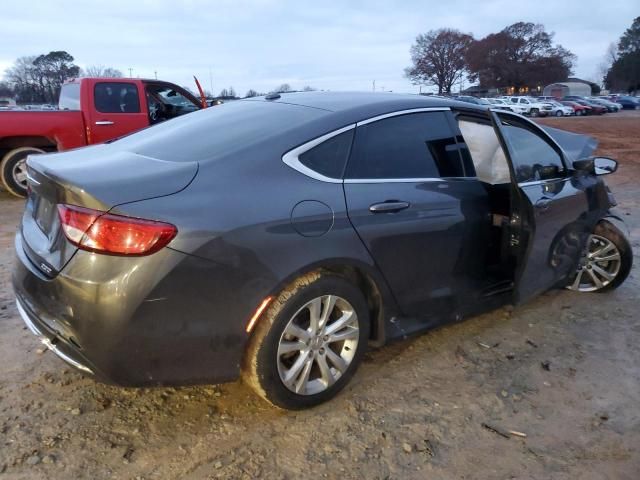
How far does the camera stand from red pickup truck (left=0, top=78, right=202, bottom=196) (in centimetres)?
795

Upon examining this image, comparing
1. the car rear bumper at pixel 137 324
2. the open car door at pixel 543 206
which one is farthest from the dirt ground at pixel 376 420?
the open car door at pixel 543 206

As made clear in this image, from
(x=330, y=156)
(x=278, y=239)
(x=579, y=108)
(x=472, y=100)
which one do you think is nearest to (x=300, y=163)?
(x=330, y=156)

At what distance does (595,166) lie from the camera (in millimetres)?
4184

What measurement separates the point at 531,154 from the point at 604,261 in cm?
129

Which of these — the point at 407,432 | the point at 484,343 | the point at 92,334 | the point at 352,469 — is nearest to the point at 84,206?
the point at 92,334

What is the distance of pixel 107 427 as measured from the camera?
2.63 meters

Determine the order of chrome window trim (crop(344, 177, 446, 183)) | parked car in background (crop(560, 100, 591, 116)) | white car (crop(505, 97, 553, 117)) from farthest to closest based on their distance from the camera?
parked car in background (crop(560, 100, 591, 116))
white car (crop(505, 97, 553, 117))
chrome window trim (crop(344, 177, 446, 183))

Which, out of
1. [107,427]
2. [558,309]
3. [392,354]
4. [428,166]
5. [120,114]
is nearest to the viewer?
[107,427]

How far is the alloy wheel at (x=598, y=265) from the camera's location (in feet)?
14.6

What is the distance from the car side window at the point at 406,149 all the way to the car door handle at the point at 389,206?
0.54 feet

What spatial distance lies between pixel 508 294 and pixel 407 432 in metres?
1.41

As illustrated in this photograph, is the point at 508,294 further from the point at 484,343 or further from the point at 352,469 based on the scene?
the point at 352,469

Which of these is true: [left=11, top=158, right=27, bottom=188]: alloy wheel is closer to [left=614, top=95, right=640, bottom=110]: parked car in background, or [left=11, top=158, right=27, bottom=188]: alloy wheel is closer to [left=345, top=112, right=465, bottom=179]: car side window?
[left=345, top=112, right=465, bottom=179]: car side window

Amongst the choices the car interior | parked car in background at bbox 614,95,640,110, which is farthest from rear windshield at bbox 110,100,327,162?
parked car in background at bbox 614,95,640,110
